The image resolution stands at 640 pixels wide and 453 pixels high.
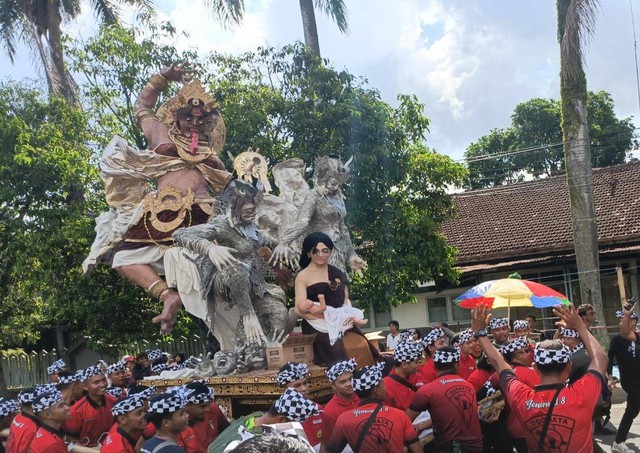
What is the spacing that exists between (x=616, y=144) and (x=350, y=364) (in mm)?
26158

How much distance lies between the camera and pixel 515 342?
6344 millimetres

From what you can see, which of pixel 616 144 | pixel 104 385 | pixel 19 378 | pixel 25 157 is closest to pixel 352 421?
pixel 104 385

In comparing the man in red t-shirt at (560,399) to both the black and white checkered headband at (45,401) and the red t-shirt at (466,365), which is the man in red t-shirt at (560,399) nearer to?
the red t-shirt at (466,365)

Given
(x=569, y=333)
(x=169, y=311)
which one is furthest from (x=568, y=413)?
(x=169, y=311)

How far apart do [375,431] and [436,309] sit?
16476 mm

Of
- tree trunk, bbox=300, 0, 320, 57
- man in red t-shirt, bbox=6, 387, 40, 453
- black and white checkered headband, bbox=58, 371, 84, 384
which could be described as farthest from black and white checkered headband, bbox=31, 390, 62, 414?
tree trunk, bbox=300, 0, 320, 57

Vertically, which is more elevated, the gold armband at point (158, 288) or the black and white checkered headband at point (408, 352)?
the gold armband at point (158, 288)

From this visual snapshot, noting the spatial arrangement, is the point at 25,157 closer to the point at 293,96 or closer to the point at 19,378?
the point at 293,96

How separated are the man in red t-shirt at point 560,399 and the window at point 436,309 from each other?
54.2 ft

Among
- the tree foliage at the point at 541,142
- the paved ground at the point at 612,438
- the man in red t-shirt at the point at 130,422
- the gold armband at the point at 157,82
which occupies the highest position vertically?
the tree foliage at the point at 541,142

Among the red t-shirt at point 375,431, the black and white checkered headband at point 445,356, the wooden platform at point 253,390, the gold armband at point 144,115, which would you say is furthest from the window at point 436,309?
the red t-shirt at point 375,431

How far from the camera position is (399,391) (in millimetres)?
6102

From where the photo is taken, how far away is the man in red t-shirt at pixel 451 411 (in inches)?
212

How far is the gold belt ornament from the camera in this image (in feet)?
28.8
